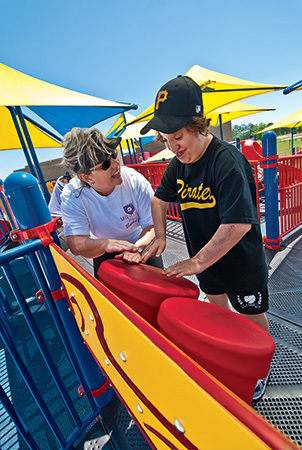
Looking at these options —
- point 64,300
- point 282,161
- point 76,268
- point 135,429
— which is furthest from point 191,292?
point 282,161

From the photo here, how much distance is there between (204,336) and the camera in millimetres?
660

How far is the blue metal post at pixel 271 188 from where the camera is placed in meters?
3.41

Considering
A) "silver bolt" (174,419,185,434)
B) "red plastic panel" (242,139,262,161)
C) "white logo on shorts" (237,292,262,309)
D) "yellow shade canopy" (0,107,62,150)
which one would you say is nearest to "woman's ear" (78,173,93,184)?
"white logo on shorts" (237,292,262,309)

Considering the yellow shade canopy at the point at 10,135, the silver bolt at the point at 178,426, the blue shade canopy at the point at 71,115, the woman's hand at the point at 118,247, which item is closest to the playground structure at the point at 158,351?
the silver bolt at the point at 178,426

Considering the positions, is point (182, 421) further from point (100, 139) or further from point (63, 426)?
point (63, 426)

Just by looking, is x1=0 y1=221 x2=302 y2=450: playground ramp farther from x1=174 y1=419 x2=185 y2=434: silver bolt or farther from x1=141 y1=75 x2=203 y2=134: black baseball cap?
x1=141 y1=75 x2=203 y2=134: black baseball cap

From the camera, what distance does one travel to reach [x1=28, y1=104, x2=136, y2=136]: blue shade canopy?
7.36 metres

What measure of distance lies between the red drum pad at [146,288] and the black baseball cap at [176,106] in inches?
30.5

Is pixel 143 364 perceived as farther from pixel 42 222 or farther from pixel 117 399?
pixel 117 399

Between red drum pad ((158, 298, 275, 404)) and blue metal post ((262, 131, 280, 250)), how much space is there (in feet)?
11.0

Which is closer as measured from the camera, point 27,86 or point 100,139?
point 100,139

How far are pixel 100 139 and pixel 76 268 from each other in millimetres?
1061

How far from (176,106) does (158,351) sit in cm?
118

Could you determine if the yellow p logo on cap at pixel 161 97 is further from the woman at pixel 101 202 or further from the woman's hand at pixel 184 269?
the woman's hand at pixel 184 269
